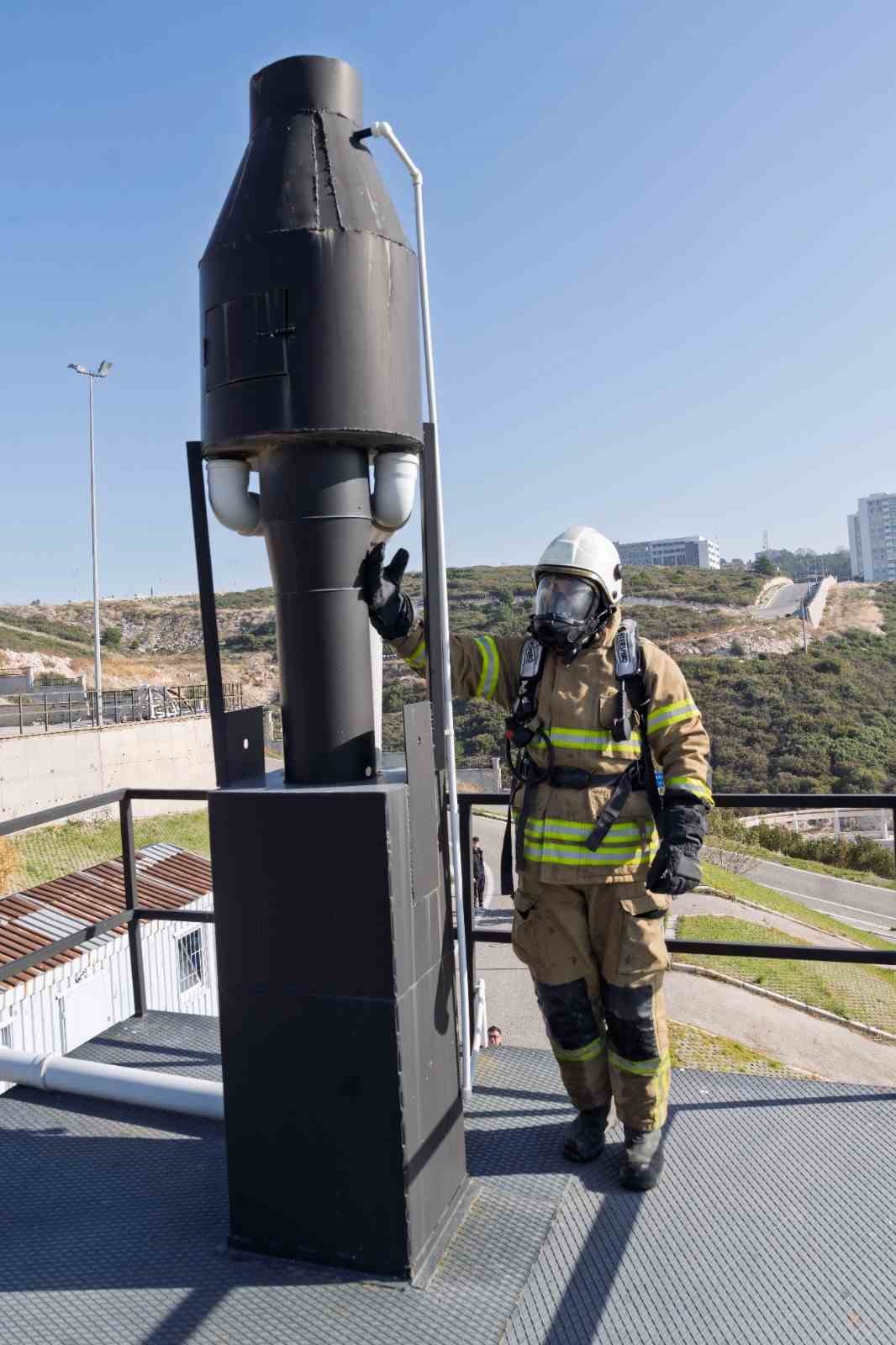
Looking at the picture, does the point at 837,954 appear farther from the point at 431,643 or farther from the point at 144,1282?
the point at 144,1282

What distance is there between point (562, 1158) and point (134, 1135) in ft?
4.69

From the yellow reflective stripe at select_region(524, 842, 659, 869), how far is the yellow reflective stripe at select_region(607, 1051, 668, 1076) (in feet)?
2.03

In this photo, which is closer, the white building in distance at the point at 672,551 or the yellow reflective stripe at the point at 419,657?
the yellow reflective stripe at the point at 419,657

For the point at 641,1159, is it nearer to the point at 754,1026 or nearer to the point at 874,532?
the point at 754,1026

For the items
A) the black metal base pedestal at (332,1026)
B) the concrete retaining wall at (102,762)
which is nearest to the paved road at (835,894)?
the concrete retaining wall at (102,762)

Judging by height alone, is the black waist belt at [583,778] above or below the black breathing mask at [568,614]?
below

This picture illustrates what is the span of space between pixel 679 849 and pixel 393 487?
1298 mm

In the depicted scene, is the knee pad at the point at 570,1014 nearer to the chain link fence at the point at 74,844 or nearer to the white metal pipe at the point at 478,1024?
the white metal pipe at the point at 478,1024

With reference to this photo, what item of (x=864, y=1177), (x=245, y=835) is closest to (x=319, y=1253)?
(x=245, y=835)

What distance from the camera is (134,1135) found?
329 cm

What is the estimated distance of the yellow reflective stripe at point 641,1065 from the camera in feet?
9.71

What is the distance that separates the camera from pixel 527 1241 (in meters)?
2.62

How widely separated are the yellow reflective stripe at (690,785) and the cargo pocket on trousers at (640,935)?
0.32 m

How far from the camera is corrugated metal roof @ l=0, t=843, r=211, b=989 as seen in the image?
9281mm
